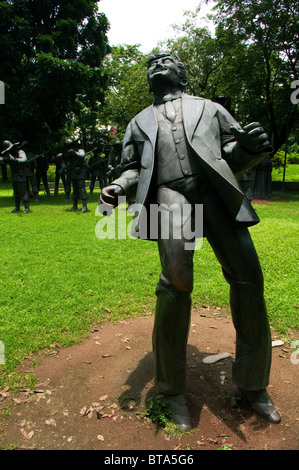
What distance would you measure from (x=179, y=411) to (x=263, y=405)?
0.61 meters

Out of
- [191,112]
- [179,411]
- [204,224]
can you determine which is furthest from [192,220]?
[179,411]

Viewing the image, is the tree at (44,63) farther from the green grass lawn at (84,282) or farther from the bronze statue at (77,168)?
the green grass lawn at (84,282)

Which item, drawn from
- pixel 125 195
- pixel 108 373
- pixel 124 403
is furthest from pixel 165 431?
pixel 125 195

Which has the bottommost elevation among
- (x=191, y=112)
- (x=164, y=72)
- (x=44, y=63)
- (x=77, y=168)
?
(x=77, y=168)

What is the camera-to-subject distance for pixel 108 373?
322 centimetres

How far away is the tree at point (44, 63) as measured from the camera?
16281 millimetres

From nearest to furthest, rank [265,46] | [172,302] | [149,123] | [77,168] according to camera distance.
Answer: [172,302] → [149,123] → [77,168] → [265,46]

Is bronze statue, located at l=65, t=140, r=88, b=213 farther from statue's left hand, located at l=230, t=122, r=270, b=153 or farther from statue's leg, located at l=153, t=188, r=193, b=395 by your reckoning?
statue's left hand, located at l=230, t=122, r=270, b=153

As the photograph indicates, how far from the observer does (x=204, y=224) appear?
2535 millimetres

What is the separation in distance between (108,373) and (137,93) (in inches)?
883

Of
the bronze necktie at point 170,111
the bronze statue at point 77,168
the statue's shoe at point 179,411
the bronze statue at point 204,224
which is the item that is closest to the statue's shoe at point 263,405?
the bronze statue at point 204,224

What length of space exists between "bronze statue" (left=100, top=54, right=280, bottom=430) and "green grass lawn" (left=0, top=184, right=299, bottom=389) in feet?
2.32

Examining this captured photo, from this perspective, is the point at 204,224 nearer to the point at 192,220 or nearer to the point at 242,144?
the point at 192,220

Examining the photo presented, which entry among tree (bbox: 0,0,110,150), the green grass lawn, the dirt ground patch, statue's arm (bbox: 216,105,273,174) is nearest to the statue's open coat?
statue's arm (bbox: 216,105,273,174)
